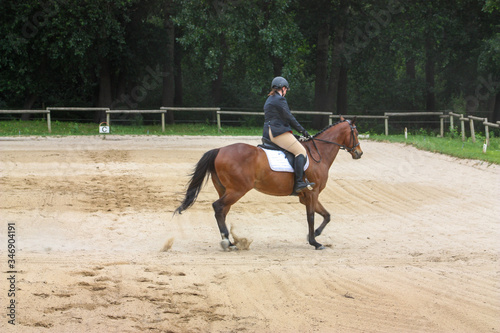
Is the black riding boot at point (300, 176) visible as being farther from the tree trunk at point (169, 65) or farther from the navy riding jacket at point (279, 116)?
the tree trunk at point (169, 65)

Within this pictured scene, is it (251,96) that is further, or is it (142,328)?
(251,96)

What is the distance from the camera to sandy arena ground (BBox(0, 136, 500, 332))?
6.30 metres

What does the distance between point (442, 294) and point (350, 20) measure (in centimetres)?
2676

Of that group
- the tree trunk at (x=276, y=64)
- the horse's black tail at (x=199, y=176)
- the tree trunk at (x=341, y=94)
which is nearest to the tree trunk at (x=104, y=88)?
the tree trunk at (x=276, y=64)

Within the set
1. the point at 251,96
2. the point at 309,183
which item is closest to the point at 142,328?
the point at 309,183

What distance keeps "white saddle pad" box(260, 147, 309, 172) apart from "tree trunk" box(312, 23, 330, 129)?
22542 mm

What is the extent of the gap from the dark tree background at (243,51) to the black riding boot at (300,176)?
1872 cm

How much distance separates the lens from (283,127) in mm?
9727

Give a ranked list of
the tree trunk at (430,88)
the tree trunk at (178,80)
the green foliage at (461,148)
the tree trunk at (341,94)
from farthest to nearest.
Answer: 1. the tree trunk at (430,88)
2. the tree trunk at (178,80)
3. the tree trunk at (341,94)
4. the green foliage at (461,148)

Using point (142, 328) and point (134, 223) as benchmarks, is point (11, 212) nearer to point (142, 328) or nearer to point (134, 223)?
point (134, 223)

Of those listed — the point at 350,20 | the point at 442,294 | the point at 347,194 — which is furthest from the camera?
the point at 350,20

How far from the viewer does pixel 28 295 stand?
252 inches

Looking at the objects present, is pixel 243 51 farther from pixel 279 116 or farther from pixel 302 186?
pixel 302 186

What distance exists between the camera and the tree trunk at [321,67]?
3206 cm
